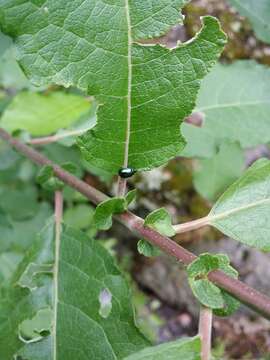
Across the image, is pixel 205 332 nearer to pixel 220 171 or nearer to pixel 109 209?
pixel 109 209

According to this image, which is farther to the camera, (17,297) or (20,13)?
(17,297)

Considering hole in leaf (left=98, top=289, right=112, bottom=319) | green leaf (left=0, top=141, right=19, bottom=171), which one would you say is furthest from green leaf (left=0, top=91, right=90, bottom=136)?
hole in leaf (left=98, top=289, right=112, bottom=319)

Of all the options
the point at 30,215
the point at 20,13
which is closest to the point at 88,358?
the point at 20,13

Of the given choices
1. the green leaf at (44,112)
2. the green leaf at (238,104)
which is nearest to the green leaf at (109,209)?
the green leaf at (238,104)

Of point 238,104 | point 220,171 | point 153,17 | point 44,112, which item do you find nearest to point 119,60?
point 153,17

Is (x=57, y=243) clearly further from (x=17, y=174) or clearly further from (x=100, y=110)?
(x=17, y=174)

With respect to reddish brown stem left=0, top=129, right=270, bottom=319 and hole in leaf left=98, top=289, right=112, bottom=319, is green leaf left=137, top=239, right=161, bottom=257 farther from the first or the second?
hole in leaf left=98, top=289, right=112, bottom=319

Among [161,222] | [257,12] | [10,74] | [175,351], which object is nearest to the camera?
[175,351]
